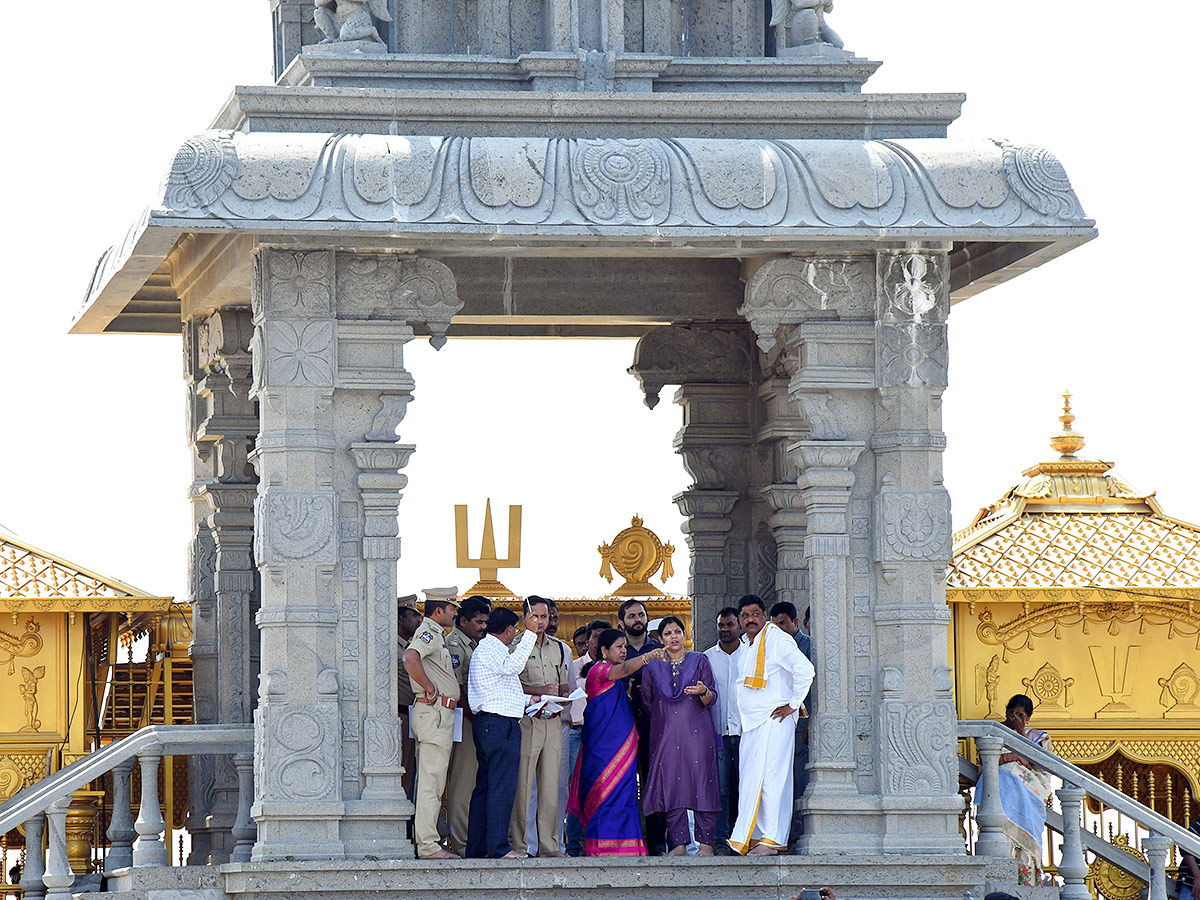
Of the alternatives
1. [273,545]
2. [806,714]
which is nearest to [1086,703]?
[806,714]

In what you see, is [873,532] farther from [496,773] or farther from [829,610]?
[496,773]

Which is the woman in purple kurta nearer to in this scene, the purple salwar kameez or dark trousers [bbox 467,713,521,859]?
the purple salwar kameez

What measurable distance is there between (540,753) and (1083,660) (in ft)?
15.1

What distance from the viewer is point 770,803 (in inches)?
499

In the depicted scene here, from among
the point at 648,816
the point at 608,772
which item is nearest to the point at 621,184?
the point at 608,772

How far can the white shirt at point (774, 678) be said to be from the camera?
41.5 ft

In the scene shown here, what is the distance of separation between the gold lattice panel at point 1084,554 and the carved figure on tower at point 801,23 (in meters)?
3.79

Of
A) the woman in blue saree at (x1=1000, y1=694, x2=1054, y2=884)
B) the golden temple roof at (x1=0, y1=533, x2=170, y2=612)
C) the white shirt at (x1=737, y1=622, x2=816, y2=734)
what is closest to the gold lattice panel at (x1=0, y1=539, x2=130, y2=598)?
the golden temple roof at (x1=0, y1=533, x2=170, y2=612)

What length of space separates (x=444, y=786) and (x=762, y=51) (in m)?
4.82

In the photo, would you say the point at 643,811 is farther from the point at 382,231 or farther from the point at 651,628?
the point at 382,231

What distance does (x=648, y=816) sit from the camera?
13266 mm

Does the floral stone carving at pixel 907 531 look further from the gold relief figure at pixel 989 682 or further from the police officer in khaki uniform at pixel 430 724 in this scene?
the gold relief figure at pixel 989 682

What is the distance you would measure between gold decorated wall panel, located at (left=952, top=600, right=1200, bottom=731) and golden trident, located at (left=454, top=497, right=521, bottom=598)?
3.67 m

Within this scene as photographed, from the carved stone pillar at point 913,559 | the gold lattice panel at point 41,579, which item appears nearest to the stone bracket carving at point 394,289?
the carved stone pillar at point 913,559
